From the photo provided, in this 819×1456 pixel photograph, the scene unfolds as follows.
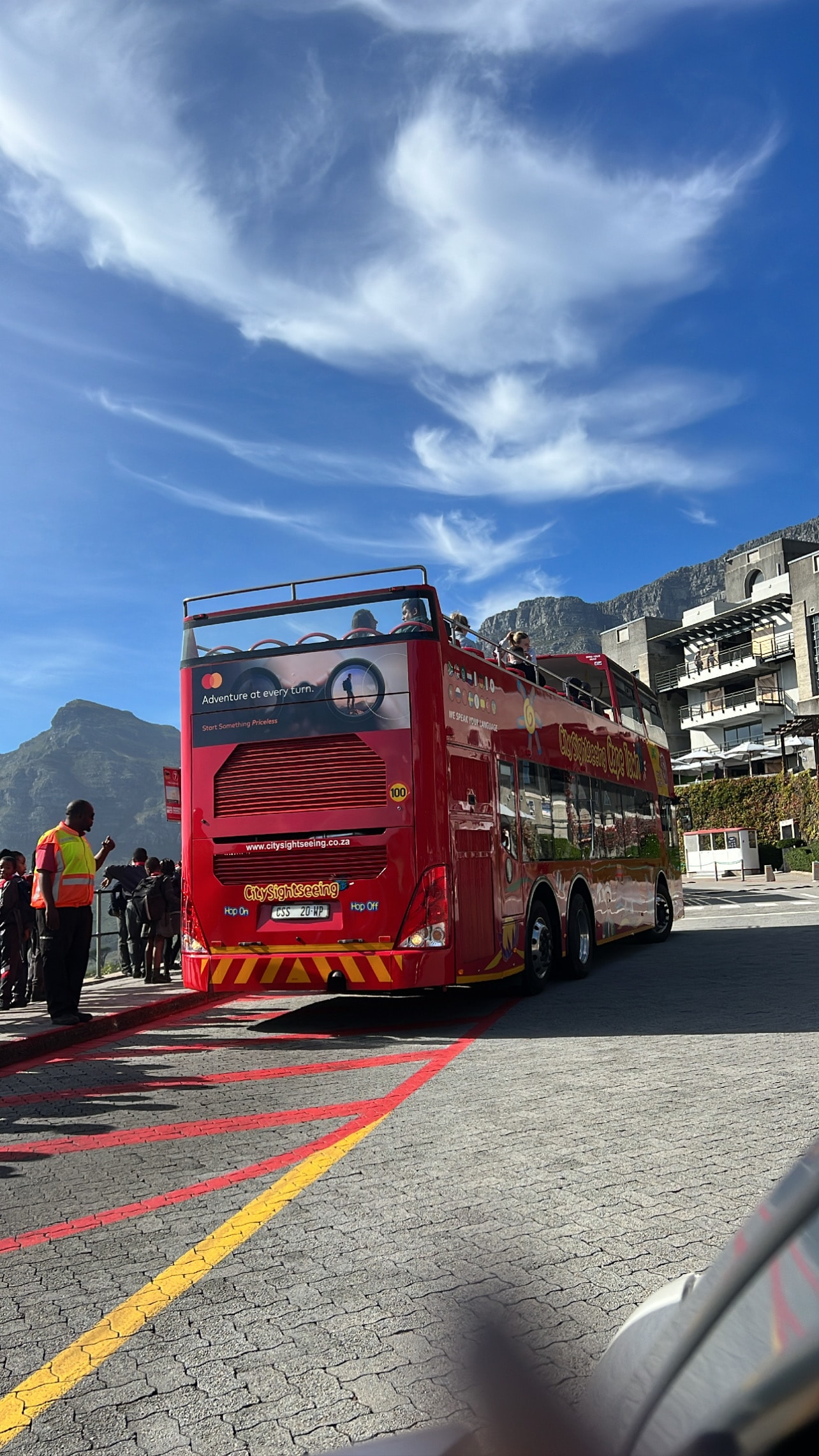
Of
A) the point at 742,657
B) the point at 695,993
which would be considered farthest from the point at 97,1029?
the point at 742,657

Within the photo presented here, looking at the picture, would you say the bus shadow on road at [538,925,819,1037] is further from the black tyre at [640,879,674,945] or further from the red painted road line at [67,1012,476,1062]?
the black tyre at [640,879,674,945]

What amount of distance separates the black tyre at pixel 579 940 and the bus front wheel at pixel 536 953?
721 millimetres

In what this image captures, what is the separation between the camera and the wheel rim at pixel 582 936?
12836 mm

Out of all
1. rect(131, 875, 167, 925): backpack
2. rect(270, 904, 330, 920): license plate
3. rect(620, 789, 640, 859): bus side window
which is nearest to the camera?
rect(270, 904, 330, 920): license plate

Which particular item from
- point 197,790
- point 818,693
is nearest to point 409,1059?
point 197,790

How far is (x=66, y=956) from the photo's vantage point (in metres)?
9.88

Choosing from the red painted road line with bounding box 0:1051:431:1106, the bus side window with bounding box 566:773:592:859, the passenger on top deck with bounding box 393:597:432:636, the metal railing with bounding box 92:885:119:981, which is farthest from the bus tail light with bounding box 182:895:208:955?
the bus side window with bounding box 566:773:592:859

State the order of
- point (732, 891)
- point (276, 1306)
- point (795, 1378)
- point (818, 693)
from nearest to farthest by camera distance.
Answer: point (795, 1378) < point (276, 1306) < point (732, 891) < point (818, 693)

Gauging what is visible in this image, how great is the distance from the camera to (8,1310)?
141 inches

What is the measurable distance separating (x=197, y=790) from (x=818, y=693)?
52.5 m

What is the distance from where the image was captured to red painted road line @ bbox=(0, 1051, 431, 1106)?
7.13 meters

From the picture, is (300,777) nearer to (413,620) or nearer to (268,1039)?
(413,620)

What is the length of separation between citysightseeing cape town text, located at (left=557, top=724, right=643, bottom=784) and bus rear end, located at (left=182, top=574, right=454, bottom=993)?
4.00 metres

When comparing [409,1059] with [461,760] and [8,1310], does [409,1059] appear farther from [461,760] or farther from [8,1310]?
[8,1310]
